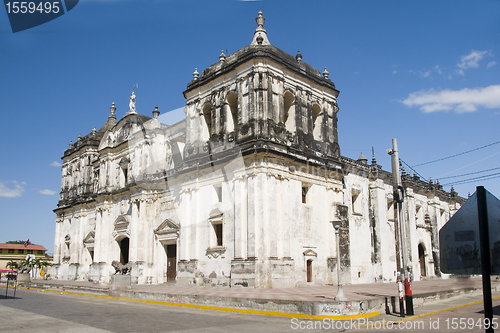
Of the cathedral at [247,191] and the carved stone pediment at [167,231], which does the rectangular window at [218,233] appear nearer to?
the cathedral at [247,191]

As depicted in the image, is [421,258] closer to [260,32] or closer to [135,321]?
[260,32]

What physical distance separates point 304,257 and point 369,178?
1091 cm

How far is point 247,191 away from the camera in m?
21.6

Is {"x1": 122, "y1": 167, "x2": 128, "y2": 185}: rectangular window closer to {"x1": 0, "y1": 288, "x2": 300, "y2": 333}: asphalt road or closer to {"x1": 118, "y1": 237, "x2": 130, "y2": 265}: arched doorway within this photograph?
{"x1": 118, "y1": 237, "x2": 130, "y2": 265}: arched doorway

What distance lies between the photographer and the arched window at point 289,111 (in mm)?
24281

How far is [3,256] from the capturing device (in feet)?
224

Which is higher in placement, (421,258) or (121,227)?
(121,227)

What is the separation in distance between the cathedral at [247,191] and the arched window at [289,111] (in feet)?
0.26

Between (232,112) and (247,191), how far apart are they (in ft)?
20.8

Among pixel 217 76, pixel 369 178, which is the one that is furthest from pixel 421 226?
pixel 217 76

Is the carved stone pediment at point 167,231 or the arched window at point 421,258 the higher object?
the carved stone pediment at point 167,231

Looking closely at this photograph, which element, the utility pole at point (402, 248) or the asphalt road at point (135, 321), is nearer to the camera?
the asphalt road at point (135, 321)

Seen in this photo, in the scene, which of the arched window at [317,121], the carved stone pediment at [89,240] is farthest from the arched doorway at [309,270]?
the carved stone pediment at [89,240]

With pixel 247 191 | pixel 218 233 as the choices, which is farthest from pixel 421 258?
pixel 247 191
